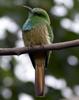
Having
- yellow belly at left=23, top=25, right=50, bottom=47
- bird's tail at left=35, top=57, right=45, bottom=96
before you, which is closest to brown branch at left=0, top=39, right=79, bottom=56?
bird's tail at left=35, top=57, right=45, bottom=96

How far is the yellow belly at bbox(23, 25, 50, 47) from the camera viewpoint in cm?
420

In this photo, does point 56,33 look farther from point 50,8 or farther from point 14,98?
point 14,98

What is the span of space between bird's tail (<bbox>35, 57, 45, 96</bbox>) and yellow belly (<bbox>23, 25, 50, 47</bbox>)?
0.41 ft

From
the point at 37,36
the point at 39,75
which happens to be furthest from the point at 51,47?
the point at 37,36

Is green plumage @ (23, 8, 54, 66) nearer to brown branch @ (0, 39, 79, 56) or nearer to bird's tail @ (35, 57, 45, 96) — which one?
bird's tail @ (35, 57, 45, 96)

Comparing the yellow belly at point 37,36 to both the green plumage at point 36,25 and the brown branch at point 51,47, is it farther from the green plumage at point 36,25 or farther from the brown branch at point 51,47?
the brown branch at point 51,47

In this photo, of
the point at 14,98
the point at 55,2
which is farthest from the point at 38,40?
the point at 55,2

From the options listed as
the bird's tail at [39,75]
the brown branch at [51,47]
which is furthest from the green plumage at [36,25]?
the brown branch at [51,47]

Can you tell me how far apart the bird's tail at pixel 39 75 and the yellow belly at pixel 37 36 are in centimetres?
12

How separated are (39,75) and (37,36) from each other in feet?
1.02

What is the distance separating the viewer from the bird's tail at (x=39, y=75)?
12.9ft

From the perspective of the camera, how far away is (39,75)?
161 inches

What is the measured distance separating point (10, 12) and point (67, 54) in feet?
2.98

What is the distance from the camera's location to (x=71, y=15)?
23.9 feet
